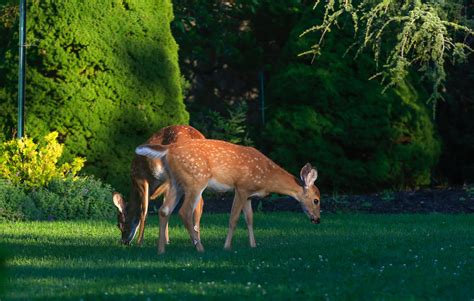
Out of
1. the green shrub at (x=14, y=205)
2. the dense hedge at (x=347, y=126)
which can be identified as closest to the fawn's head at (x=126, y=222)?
the green shrub at (x=14, y=205)

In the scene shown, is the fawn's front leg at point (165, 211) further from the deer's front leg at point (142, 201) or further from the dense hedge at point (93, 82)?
the dense hedge at point (93, 82)

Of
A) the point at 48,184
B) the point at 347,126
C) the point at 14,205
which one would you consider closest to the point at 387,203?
the point at 347,126

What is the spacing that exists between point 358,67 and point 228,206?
13.7ft

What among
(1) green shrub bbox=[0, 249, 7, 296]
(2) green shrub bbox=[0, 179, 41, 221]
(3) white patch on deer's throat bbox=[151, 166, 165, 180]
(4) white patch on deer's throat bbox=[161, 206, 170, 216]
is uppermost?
(1) green shrub bbox=[0, 249, 7, 296]

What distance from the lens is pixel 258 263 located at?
359 inches

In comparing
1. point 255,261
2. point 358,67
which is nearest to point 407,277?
point 255,261

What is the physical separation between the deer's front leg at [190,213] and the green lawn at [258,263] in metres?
0.18

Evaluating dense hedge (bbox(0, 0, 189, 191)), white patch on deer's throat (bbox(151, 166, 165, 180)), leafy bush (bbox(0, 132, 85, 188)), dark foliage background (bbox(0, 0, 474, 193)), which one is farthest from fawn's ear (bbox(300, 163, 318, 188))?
dense hedge (bbox(0, 0, 189, 191))

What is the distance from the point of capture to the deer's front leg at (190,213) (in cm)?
1020

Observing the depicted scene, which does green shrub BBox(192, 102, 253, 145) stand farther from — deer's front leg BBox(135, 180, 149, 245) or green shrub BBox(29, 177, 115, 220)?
deer's front leg BBox(135, 180, 149, 245)

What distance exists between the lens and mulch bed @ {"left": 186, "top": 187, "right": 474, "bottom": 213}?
1546 cm

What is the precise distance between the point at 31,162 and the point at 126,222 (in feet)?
14.2

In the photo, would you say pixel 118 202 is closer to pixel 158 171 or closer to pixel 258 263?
pixel 158 171

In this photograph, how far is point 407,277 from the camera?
8.15 m
